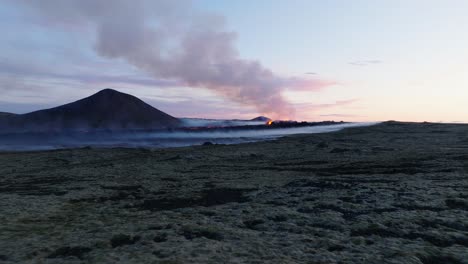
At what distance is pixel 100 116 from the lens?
149m

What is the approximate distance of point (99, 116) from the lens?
14850cm

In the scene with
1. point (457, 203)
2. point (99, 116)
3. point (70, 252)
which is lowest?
point (70, 252)

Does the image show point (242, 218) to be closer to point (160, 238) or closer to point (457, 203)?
point (160, 238)

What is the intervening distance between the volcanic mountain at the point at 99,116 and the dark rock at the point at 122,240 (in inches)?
5015

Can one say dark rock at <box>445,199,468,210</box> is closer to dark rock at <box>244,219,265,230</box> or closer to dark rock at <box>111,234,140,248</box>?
dark rock at <box>244,219,265,230</box>

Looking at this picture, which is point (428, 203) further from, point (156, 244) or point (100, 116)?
point (100, 116)

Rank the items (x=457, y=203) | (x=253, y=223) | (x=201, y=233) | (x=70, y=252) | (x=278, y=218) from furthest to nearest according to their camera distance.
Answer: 1. (x=457, y=203)
2. (x=278, y=218)
3. (x=253, y=223)
4. (x=201, y=233)
5. (x=70, y=252)

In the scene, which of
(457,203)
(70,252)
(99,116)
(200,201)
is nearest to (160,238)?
(70,252)

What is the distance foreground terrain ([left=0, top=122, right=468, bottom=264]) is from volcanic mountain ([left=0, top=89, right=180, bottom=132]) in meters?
122

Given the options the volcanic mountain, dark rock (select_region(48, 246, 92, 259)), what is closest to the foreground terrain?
dark rock (select_region(48, 246, 92, 259))

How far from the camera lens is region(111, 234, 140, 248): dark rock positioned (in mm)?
6762

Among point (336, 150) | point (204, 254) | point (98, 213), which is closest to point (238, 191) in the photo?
point (98, 213)

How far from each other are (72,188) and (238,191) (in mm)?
5064

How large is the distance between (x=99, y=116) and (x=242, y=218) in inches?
5819
